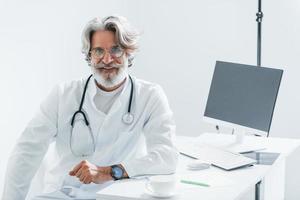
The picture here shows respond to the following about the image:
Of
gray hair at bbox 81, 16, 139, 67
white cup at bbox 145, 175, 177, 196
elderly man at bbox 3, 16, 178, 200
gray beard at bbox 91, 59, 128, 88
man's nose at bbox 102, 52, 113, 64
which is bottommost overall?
white cup at bbox 145, 175, 177, 196

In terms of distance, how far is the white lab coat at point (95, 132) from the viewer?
241cm

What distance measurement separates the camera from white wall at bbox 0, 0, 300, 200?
311cm

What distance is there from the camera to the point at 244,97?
2811mm

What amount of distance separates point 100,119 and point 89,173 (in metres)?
0.33

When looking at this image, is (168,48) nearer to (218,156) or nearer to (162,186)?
(218,156)

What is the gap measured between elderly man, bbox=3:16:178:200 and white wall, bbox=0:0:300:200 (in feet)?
2.07

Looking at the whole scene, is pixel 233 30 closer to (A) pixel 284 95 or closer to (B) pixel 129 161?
(A) pixel 284 95

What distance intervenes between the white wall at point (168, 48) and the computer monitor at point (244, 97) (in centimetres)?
97

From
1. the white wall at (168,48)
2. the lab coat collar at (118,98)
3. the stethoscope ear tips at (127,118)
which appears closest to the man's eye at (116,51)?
the lab coat collar at (118,98)

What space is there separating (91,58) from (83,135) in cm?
32

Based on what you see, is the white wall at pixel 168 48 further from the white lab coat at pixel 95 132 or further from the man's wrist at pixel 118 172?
the man's wrist at pixel 118 172

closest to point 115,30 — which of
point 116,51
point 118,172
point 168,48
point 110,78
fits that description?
point 116,51

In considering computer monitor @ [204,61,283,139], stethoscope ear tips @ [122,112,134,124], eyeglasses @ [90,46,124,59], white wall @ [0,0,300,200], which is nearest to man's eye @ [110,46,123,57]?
eyeglasses @ [90,46,124,59]

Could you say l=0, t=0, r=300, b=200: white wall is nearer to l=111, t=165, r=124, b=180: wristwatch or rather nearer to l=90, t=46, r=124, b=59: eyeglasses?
l=90, t=46, r=124, b=59: eyeglasses
